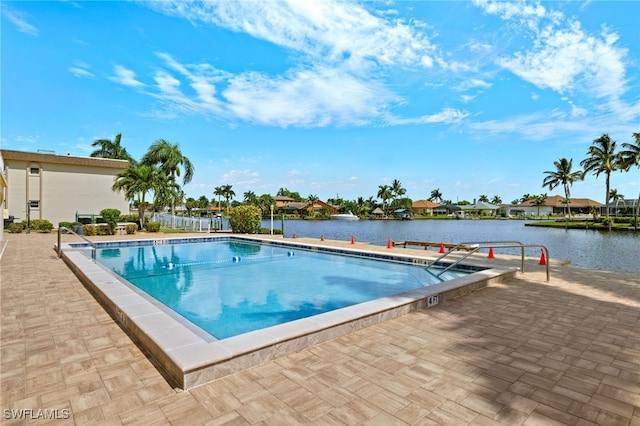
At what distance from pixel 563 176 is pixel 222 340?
62.4 m

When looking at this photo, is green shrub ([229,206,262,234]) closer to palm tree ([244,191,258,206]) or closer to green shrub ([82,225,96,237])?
green shrub ([82,225,96,237])

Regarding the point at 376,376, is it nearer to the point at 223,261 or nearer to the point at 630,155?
the point at 223,261

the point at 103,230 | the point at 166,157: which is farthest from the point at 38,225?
the point at 166,157

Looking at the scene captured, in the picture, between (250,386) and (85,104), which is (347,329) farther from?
(85,104)

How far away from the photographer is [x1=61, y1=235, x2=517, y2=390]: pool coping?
9.46 feet

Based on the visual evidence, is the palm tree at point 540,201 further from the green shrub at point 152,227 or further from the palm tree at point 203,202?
the green shrub at point 152,227

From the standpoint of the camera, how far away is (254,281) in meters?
8.84

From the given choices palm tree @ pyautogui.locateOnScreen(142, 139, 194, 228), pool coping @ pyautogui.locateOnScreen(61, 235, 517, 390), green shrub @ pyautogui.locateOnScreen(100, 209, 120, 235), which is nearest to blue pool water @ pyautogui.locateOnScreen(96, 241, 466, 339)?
pool coping @ pyautogui.locateOnScreen(61, 235, 517, 390)

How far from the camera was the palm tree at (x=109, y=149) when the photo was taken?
3450 centimetres

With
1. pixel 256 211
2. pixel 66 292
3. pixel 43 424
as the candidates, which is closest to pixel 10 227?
pixel 256 211

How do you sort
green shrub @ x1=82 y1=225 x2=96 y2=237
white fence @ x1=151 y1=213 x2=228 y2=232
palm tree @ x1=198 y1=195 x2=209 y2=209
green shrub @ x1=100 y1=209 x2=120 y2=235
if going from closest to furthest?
green shrub @ x1=82 y1=225 x2=96 y2=237
green shrub @ x1=100 y1=209 x2=120 y2=235
white fence @ x1=151 y1=213 x2=228 y2=232
palm tree @ x1=198 y1=195 x2=209 y2=209

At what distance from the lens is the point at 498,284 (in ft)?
22.8

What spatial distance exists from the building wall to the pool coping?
2287 cm

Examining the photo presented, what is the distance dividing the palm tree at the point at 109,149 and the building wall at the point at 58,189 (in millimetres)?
10221
